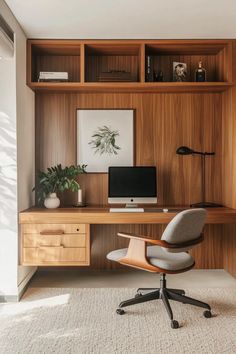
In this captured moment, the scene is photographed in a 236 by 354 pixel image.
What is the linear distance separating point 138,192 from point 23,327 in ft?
5.61

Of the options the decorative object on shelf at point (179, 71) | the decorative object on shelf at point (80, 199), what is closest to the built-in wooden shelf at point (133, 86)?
the decorative object on shelf at point (179, 71)

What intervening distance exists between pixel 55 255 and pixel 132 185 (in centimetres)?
105

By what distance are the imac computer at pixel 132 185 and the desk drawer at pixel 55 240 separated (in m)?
0.59

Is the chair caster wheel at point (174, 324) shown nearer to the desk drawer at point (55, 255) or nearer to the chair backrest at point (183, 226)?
the chair backrest at point (183, 226)

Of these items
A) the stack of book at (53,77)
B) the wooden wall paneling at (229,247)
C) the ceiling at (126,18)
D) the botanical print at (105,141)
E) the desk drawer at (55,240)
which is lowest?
the wooden wall paneling at (229,247)

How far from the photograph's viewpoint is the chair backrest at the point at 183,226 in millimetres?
2594

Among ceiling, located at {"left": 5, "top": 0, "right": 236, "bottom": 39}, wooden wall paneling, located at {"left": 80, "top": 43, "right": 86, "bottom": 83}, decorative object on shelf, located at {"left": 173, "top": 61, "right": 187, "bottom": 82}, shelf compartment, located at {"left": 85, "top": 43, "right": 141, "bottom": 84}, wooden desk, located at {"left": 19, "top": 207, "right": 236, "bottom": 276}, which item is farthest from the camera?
shelf compartment, located at {"left": 85, "top": 43, "right": 141, "bottom": 84}

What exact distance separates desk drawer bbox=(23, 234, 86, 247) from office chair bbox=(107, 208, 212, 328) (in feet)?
1.74

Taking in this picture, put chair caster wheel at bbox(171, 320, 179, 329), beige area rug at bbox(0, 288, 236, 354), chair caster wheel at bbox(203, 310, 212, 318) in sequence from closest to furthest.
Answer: beige area rug at bbox(0, 288, 236, 354)
chair caster wheel at bbox(171, 320, 179, 329)
chair caster wheel at bbox(203, 310, 212, 318)

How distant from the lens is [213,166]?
13.2 feet

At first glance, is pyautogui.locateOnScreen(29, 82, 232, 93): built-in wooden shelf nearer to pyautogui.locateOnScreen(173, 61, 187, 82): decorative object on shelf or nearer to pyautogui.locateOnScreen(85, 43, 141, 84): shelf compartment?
pyautogui.locateOnScreen(173, 61, 187, 82): decorative object on shelf

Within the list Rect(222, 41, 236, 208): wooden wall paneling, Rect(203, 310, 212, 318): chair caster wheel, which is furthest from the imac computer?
Rect(203, 310, 212, 318): chair caster wheel

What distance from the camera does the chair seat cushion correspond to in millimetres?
2677

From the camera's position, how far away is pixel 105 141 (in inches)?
157
